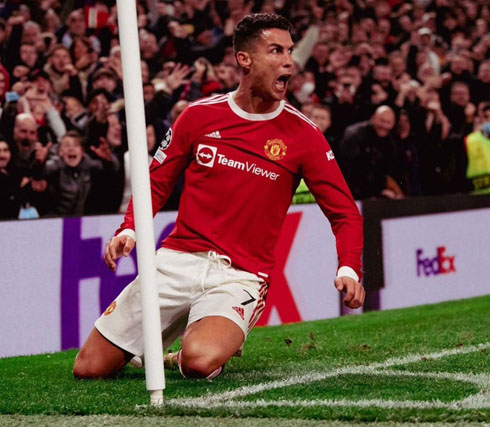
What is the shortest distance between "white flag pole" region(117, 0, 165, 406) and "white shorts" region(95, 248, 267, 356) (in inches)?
40.4

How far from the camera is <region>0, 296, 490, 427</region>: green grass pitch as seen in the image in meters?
4.28

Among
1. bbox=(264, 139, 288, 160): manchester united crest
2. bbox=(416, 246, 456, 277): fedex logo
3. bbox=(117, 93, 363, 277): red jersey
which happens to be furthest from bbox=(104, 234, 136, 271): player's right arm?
bbox=(416, 246, 456, 277): fedex logo

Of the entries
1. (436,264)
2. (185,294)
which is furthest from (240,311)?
(436,264)

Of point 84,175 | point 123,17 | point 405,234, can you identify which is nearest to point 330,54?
point 405,234

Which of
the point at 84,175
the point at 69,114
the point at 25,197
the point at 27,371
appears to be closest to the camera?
the point at 27,371

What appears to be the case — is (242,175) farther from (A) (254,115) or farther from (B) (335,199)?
(B) (335,199)

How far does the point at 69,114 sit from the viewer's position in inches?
389

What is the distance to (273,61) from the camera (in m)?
5.39

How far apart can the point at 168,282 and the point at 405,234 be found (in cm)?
522

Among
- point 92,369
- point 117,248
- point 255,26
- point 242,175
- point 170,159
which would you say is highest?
point 255,26

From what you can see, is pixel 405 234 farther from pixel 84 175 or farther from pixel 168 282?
pixel 168 282

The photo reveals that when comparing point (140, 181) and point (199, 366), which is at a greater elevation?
point (140, 181)

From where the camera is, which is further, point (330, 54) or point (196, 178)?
point (330, 54)

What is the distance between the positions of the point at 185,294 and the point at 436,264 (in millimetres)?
5656
